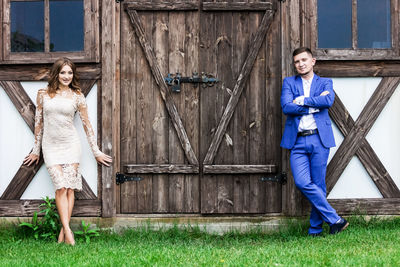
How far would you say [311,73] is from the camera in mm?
5141

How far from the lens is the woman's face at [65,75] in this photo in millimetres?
5141

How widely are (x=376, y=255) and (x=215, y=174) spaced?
2027 millimetres

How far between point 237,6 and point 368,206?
105 inches

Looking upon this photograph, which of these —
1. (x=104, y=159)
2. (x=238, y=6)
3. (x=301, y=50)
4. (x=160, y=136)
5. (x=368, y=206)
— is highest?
(x=238, y=6)

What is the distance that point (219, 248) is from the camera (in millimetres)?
4738

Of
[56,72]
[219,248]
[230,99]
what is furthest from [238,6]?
[219,248]

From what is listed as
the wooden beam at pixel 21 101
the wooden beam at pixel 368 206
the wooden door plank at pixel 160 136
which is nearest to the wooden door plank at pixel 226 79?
the wooden door plank at pixel 160 136

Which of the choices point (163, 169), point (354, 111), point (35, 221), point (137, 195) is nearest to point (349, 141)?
point (354, 111)

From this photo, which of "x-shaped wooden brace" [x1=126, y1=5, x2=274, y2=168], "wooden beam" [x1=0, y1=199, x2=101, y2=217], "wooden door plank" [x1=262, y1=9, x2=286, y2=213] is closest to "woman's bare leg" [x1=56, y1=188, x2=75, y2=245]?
"wooden beam" [x1=0, y1=199, x2=101, y2=217]

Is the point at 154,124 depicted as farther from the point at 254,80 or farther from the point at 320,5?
the point at 320,5

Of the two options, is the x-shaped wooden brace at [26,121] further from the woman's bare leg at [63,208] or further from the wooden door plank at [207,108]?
the wooden door plank at [207,108]

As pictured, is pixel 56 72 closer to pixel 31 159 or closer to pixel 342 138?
pixel 31 159

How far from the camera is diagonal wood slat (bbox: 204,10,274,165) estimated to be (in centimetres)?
545

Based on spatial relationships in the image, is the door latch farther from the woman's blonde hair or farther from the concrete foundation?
the concrete foundation
